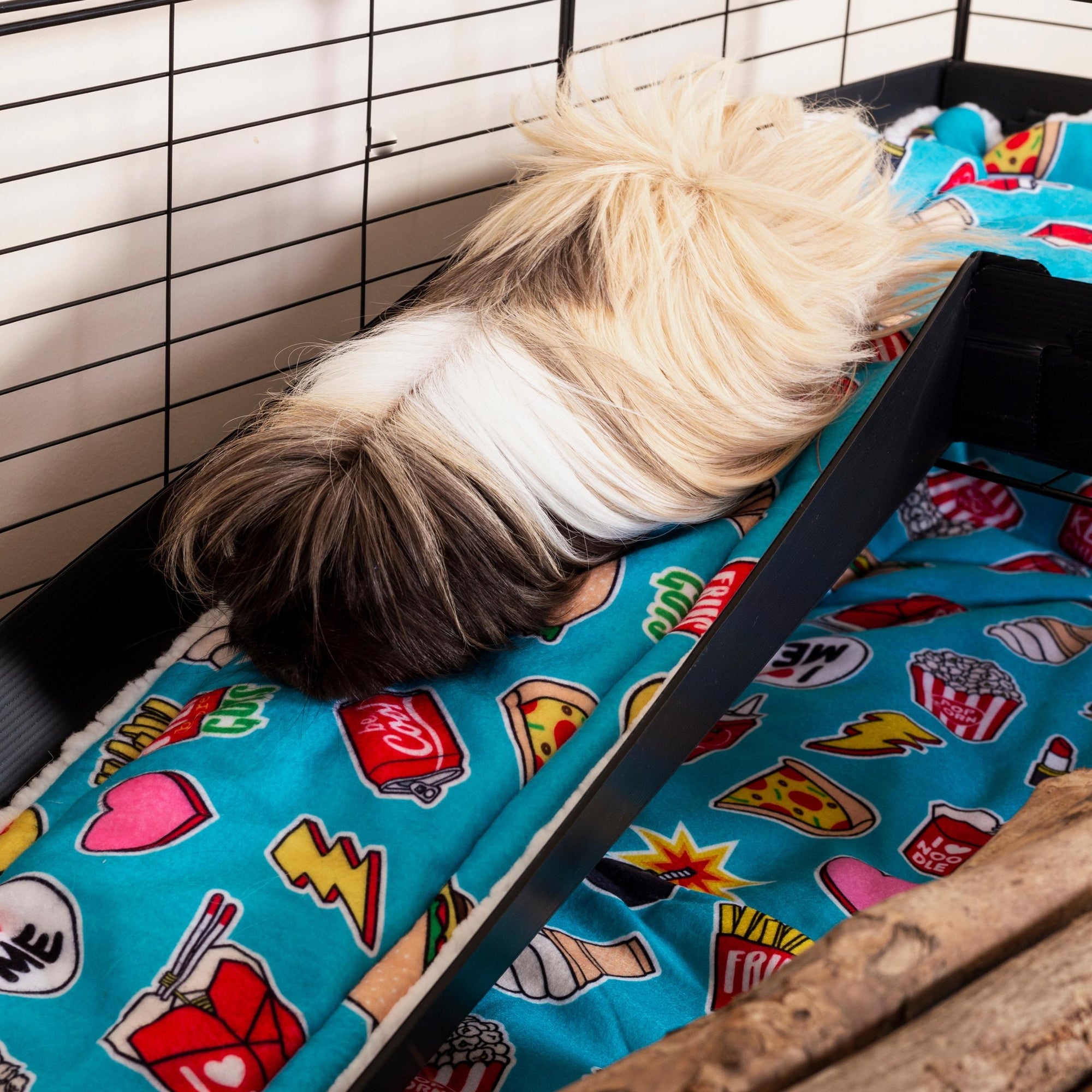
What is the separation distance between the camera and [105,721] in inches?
39.0

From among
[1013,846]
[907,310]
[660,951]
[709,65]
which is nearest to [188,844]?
[660,951]

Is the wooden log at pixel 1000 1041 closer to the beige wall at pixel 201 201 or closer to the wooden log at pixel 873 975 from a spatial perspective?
the wooden log at pixel 873 975

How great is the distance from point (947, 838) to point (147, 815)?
67cm

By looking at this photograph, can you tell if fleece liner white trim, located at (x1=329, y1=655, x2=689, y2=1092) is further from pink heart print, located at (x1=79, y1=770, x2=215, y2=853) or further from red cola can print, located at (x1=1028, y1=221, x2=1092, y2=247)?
red cola can print, located at (x1=1028, y1=221, x2=1092, y2=247)

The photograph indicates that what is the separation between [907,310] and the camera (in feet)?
3.61

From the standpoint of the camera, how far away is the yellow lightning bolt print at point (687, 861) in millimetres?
974

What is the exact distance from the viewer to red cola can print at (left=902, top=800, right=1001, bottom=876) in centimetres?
100

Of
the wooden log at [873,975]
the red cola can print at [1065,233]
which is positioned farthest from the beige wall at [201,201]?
the wooden log at [873,975]

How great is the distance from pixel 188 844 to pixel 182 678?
0.73 feet

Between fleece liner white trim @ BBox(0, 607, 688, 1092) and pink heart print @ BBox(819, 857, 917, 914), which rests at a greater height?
fleece liner white trim @ BBox(0, 607, 688, 1092)

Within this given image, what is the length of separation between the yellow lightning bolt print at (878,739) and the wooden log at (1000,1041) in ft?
2.11

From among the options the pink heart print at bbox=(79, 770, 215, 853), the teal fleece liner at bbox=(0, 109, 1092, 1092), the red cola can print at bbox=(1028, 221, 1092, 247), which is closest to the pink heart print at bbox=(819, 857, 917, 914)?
the teal fleece liner at bbox=(0, 109, 1092, 1092)

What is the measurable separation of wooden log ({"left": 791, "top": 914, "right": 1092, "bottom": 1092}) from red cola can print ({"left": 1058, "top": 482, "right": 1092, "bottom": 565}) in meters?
1.09

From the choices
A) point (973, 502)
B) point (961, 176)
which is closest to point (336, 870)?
point (973, 502)
